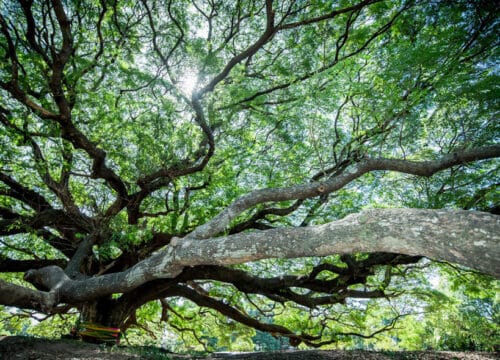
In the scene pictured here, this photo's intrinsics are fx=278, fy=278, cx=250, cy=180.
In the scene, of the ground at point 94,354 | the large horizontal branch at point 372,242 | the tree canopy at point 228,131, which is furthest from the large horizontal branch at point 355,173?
the ground at point 94,354

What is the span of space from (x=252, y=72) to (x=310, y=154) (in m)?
2.45

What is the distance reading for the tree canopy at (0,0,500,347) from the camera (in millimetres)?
4512

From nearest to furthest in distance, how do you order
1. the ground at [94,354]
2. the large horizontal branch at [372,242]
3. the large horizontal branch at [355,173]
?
the large horizontal branch at [372,242] → the ground at [94,354] → the large horizontal branch at [355,173]

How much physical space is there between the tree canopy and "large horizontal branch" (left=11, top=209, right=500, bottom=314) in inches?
2.7

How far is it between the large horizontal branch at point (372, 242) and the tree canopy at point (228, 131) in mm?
67

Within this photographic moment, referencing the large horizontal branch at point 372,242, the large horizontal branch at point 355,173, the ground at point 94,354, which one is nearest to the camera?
the large horizontal branch at point 372,242

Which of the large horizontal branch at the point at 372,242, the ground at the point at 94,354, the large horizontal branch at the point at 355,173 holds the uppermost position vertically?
the large horizontal branch at the point at 355,173

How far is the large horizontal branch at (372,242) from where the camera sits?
1644 millimetres

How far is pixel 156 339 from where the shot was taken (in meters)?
11.8

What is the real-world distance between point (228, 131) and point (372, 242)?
520cm

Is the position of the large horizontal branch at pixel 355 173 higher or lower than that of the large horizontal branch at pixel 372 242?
higher

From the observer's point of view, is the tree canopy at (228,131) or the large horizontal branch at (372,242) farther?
the tree canopy at (228,131)

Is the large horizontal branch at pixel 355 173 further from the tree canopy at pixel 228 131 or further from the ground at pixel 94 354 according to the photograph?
the ground at pixel 94 354

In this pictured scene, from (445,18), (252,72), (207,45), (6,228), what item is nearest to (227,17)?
(207,45)
